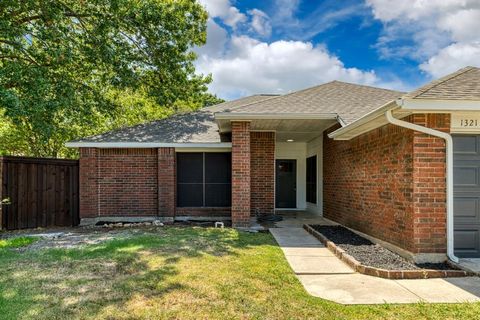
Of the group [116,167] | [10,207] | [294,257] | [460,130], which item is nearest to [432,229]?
[460,130]

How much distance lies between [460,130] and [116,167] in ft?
31.2

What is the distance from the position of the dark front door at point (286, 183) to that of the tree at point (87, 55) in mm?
5208

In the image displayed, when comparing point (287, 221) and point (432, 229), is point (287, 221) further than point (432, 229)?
Yes

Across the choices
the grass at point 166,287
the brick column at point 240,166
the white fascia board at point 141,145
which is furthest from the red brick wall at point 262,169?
the grass at point 166,287

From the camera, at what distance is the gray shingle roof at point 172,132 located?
36.1 feet

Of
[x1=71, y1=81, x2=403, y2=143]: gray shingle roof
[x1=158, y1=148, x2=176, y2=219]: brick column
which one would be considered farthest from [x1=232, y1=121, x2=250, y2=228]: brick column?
[x1=158, y1=148, x2=176, y2=219]: brick column

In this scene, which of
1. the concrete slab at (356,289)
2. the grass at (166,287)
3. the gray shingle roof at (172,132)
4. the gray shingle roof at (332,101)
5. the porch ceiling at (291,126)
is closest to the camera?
the grass at (166,287)

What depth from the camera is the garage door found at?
5.67 metres

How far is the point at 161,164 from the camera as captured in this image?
10.9m

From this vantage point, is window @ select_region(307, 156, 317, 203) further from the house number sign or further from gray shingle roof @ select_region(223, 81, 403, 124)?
the house number sign

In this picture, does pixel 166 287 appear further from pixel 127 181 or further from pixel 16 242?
pixel 127 181

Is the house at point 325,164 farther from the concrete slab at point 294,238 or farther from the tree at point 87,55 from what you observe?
the tree at point 87,55

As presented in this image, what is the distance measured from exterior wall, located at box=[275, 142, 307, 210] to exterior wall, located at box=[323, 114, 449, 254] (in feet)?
18.4

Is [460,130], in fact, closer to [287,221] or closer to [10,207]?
[287,221]
